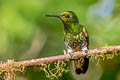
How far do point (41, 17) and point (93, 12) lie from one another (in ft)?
4.39

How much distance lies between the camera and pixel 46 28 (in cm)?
860

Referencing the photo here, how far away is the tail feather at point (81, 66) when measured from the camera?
535cm

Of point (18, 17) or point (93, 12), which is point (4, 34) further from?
point (93, 12)

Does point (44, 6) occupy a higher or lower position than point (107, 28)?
higher

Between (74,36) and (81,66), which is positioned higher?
(74,36)

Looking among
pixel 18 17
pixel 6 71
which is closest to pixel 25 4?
pixel 18 17

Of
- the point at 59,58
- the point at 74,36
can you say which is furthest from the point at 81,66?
the point at 59,58

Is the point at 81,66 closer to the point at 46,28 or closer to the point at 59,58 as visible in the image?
the point at 59,58

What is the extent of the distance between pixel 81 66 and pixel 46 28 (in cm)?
329

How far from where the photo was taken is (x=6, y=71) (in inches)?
188

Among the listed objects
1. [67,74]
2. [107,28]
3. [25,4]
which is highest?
[25,4]

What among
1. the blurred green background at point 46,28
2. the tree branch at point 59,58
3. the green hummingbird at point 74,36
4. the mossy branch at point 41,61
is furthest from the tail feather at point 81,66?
the tree branch at point 59,58

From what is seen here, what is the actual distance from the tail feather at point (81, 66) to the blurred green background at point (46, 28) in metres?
0.27

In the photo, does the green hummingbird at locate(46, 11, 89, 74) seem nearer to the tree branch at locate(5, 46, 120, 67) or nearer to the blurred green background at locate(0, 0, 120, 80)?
the blurred green background at locate(0, 0, 120, 80)
